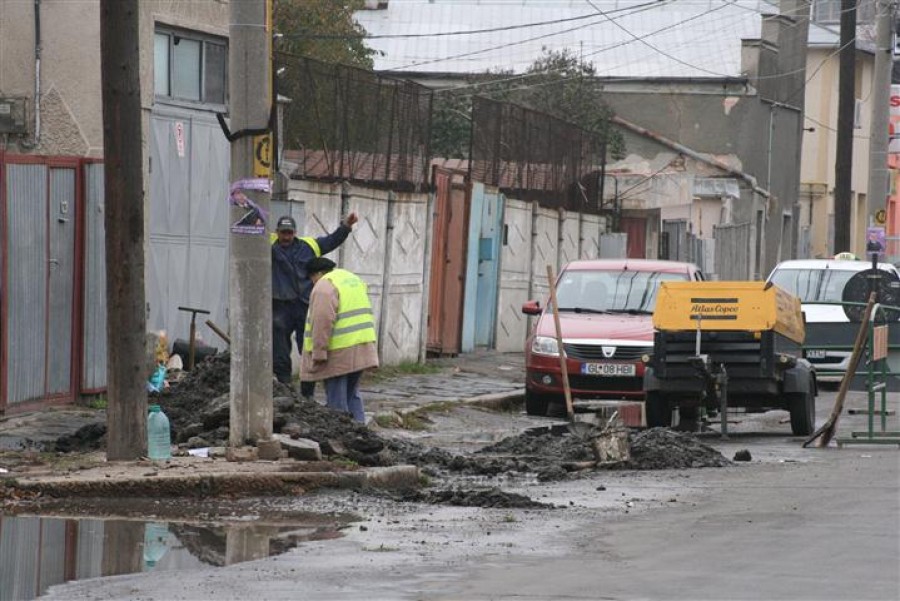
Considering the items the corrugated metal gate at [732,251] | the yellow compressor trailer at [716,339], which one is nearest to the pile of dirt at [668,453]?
the yellow compressor trailer at [716,339]

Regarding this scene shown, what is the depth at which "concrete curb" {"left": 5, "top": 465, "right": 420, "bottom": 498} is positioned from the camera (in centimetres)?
1070

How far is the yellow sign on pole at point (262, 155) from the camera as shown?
12086 millimetres

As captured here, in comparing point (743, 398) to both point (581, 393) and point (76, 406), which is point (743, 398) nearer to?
point (581, 393)

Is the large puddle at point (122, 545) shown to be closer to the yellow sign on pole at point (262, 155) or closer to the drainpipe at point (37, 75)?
the yellow sign on pole at point (262, 155)

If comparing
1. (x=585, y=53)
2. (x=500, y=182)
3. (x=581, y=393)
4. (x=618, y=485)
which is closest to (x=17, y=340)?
(x=618, y=485)

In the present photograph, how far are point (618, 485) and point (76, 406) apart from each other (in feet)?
18.1

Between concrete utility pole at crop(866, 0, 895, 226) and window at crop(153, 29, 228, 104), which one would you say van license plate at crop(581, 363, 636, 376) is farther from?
concrete utility pole at crop(866, 0, 895, 226)

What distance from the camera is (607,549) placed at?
9305 millimetres

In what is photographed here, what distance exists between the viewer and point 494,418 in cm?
1891

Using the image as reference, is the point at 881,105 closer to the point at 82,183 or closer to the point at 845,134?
the point at 845,134

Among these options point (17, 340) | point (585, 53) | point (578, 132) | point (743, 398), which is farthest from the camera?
point (585, 53)

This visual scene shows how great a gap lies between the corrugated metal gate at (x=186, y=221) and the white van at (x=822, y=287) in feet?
26.7

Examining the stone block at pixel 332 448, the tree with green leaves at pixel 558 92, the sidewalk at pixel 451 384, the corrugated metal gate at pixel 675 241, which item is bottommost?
the sidewalk at pixel 451 384

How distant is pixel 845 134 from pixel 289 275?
67.2ft
